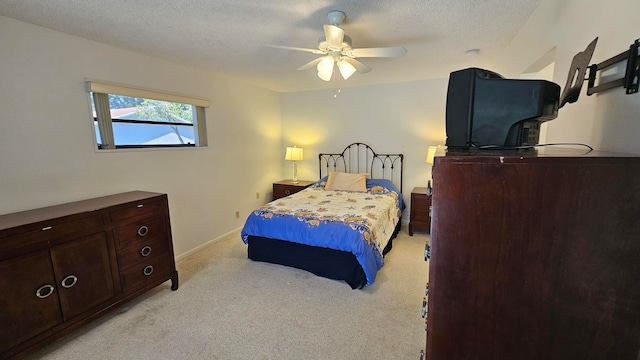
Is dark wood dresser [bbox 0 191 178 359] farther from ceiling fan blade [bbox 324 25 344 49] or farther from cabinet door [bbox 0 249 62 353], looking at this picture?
ceiling fan blade [bbox 324 25 344 49]

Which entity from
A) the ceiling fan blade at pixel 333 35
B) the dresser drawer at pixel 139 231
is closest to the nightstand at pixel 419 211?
the ceiling fan blade at pixel 333 35

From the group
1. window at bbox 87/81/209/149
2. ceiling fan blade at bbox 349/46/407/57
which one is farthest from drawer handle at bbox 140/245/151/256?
ceiling fan blade at bbox 349/46/407/57

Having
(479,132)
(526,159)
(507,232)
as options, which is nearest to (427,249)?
(507,232)

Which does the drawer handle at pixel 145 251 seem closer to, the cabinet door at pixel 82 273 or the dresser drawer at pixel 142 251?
the dresser drawer at pixel 142 251

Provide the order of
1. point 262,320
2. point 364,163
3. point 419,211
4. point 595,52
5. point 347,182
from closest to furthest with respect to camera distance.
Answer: point 595,52
point 262,320
point 419,211
point 347,182
point 364,163

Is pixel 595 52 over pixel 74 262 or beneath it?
over

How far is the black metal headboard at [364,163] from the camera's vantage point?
14.4 ft

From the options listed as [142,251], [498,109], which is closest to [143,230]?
[142,251]

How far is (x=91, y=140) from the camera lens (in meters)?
2.45

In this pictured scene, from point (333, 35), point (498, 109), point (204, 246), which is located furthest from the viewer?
point (204, 246)

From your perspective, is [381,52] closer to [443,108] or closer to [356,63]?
[356,63]

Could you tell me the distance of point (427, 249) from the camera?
841mm

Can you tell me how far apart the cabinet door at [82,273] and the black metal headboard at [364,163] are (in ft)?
11.2

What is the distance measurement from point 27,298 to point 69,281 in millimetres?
215
